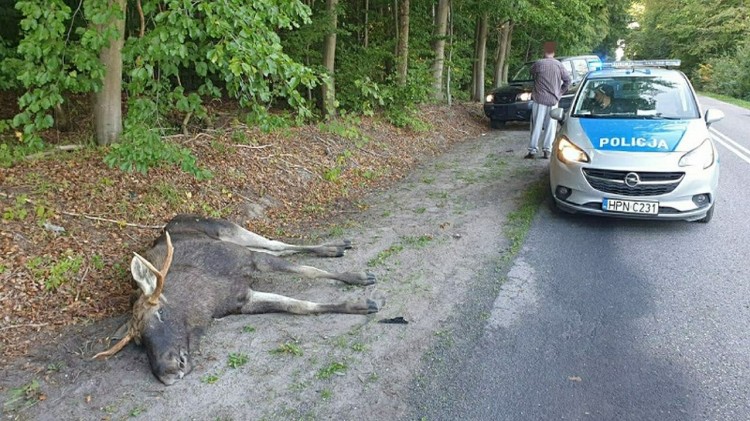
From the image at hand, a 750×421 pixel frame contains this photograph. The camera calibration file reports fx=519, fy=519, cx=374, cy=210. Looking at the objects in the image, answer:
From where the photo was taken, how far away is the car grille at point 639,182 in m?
6.17

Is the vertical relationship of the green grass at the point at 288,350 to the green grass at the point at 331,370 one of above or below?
below

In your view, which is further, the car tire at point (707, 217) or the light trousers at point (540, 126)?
the light trousers at point (540, 126)

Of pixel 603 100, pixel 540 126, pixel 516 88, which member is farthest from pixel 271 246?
pixel 516 88

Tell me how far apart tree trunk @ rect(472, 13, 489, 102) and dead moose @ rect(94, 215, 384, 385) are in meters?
15.7

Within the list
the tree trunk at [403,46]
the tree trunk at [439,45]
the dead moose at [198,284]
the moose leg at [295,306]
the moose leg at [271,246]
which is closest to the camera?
the dead moose at [198,284]

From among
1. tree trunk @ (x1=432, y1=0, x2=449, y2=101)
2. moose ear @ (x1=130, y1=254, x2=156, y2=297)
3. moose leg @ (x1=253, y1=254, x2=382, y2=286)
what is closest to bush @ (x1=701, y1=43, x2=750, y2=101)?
tree trunk @ (x1=432, y1=0, x2=449, y2=101)

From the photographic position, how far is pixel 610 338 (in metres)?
4.11

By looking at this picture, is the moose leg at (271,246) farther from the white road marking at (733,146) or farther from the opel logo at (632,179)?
the white road marking at (733,146)

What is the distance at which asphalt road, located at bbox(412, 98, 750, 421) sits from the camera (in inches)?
132

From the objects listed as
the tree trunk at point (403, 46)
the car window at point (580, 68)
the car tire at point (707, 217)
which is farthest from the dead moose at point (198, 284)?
the car window at point (580, 68)

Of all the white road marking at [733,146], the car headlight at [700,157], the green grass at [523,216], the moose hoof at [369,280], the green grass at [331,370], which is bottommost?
the white road marking at [733,146]

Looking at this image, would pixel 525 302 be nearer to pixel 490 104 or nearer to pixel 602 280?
pixel 602 280

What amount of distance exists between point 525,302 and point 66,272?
167 inches

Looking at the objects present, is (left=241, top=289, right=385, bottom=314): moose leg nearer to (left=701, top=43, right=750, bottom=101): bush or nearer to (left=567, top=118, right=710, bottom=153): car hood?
(left=567, top=118, right=710, bottom=153): car hood
